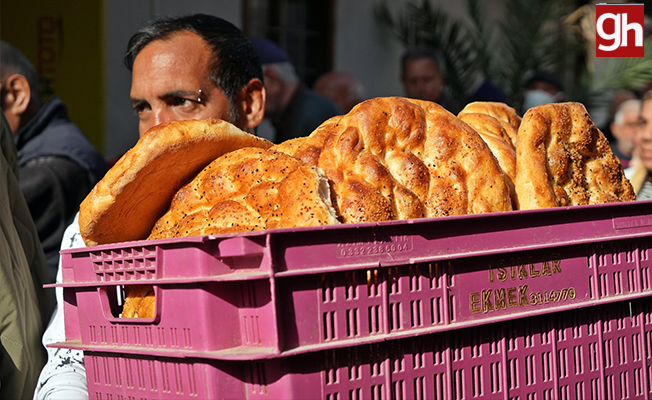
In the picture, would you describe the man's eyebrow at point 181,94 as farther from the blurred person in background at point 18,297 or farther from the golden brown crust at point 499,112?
the golden brown crust at point 499,112

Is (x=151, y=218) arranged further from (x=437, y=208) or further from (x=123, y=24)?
(x=123, y=24)

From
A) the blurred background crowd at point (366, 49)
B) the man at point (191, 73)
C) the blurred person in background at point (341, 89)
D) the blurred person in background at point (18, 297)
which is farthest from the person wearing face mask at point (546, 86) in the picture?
the blurred person in background at point (18, 297)

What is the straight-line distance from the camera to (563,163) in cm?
216

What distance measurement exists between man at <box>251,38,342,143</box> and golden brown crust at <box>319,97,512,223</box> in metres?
4.17

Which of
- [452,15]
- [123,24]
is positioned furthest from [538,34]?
[123,24]

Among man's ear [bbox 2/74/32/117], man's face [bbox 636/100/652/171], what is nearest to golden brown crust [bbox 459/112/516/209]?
man's face [bbox 636/100/652/171]

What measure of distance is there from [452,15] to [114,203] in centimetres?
951

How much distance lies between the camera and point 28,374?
2.34 m

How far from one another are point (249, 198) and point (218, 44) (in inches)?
49.1

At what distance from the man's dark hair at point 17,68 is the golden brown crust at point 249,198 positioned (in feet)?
10.4

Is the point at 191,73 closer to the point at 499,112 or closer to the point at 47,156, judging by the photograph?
the point at 499,112

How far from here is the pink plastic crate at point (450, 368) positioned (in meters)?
1.47

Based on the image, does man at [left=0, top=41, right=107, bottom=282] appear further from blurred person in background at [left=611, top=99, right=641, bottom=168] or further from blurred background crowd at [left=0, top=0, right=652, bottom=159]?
blurred person in background at [left=611, top=99, right=641, bottom=168]

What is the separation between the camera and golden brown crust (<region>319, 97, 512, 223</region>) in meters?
1.86
